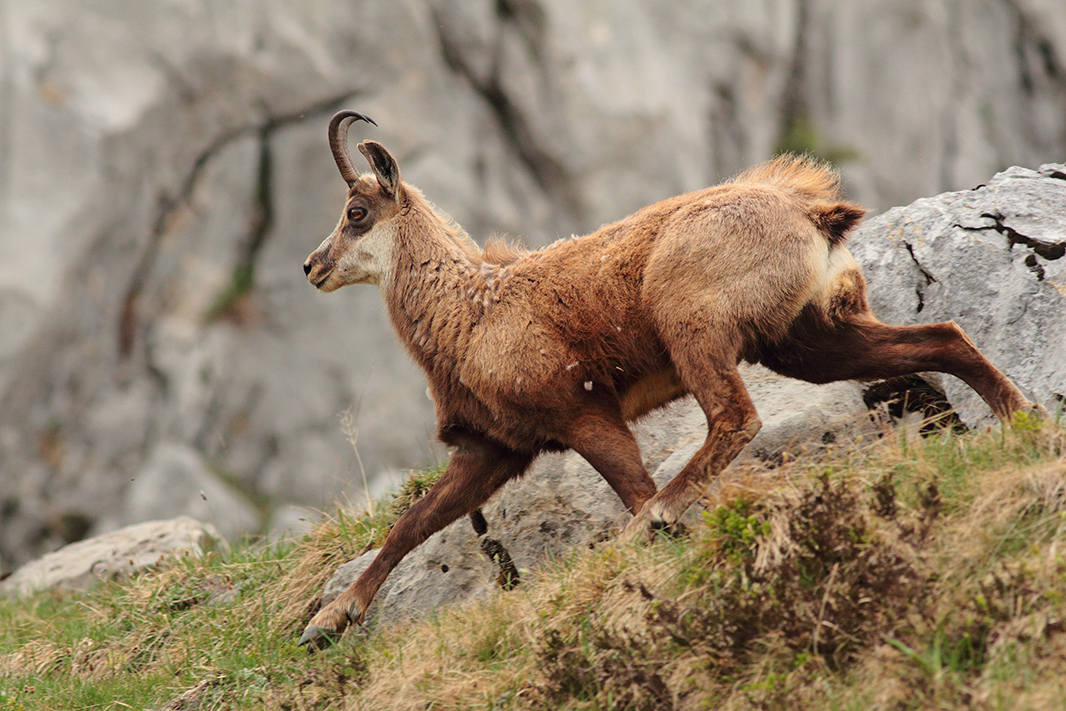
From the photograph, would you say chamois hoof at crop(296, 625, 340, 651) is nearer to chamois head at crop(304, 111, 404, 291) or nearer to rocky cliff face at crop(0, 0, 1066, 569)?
chamois head at crop(304, 111, 404, 291)

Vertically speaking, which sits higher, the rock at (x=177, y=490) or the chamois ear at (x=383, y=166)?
the chamois ear at (x=383, y=166)

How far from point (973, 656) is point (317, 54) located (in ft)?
46.4

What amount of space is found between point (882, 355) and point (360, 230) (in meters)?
2.80

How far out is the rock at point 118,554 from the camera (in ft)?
23.3

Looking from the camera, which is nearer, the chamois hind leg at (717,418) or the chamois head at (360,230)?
the chamois hind leg at (717,418)

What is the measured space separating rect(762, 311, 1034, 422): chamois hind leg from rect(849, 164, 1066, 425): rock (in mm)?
266

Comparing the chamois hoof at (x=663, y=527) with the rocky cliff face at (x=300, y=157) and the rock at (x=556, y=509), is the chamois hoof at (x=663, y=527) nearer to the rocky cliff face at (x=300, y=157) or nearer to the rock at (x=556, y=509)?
the rock at (x=556, y=509)

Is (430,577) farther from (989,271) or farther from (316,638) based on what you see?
(989,271)

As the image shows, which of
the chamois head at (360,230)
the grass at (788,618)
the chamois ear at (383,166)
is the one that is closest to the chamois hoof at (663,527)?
the grass at (788,618)

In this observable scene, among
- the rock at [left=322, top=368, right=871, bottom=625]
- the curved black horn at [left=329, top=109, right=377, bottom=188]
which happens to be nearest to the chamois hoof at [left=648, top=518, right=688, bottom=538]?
the rock at [left=322, top=368, right=871, bottom=625]

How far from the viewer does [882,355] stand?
4.64m

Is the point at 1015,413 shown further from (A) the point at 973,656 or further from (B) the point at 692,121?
(B) the point at 692,121

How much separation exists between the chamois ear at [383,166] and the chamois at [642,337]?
0.09ft

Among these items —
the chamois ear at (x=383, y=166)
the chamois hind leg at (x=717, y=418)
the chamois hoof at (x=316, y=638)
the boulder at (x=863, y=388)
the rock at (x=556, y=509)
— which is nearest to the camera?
the chamois hind leg at (x=717, y=418)
